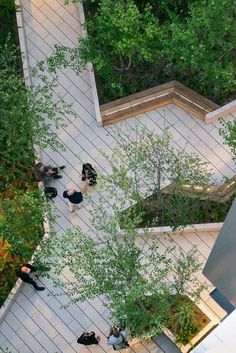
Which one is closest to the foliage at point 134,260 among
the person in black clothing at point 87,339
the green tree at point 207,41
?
the person in black clothing at point 87,339

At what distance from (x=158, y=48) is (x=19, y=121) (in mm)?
5908

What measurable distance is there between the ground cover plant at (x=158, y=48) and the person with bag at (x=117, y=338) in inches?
351

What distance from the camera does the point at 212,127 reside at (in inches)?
1029

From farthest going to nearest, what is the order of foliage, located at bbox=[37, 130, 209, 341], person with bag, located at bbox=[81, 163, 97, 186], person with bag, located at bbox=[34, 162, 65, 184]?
person with bag, located at bbox=[34, 162, 65, 184], person with bag, located at bbox=[81, 163, 97, 186], foliage, located at bbox=[37, 130, 209, 341]

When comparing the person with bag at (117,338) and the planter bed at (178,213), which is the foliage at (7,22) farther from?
the person with bag at (117,338)

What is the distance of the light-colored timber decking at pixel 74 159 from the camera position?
23.7 meters

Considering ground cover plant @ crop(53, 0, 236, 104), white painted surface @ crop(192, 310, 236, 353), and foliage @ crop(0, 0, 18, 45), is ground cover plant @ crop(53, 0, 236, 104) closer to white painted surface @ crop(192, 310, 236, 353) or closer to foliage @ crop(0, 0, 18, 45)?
foliage @ crop(0, 0, 18, 45)

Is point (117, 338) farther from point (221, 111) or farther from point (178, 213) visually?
point (221, 111)

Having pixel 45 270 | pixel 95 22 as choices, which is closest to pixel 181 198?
pixel 45 270

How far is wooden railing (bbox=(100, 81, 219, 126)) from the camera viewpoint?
26.1 meters

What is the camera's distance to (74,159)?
85.3 feet

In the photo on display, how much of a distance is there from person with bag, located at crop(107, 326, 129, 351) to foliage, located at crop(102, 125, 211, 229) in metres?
3.77

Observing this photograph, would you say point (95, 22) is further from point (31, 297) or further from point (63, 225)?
point (31, 297)

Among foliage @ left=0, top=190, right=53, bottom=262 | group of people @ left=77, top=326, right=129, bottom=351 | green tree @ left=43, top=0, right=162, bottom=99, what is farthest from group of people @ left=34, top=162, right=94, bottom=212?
group of people @ left=77, top=326, right=129, bottom=351
